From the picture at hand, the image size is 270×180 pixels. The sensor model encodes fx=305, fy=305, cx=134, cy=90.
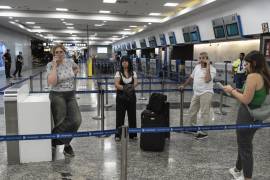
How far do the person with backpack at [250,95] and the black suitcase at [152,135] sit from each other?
5.69 ft

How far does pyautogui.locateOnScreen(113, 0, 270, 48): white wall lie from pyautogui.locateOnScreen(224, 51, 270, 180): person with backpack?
8.67 meters

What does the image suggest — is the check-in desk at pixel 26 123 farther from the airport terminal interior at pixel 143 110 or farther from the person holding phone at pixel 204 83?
the person holding phone at pixel 204 83

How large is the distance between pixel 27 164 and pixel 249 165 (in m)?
3.12

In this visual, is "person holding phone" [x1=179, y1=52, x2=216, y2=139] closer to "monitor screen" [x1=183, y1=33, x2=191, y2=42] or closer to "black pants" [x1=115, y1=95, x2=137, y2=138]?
"black pants" [x1=115, y1=95, x2=137, y2=138]

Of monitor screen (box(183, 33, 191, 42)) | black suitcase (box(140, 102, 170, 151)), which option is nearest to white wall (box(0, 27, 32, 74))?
monitor screen (box(183, 33, 191, 42))

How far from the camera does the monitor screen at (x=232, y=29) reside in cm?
1317

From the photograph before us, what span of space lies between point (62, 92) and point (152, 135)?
166cm

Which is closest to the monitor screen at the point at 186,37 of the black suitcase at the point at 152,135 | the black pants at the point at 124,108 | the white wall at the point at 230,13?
the white wall at the point at 230,13

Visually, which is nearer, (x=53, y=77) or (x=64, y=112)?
(x=53, y=77)

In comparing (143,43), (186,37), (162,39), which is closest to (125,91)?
(186,37)

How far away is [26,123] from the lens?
14.7ft

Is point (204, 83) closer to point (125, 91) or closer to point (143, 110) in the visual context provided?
point (125, 91)

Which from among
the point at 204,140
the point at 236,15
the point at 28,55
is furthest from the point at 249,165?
the point at 28,55

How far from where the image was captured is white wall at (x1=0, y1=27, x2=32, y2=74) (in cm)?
2702
